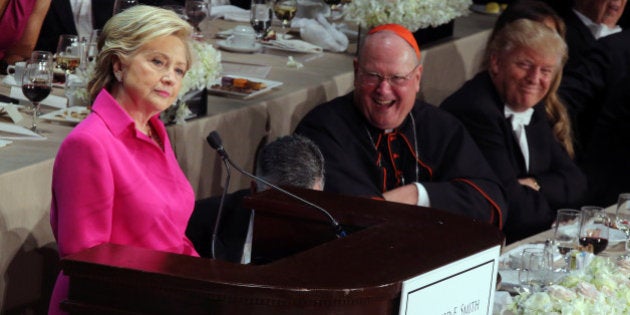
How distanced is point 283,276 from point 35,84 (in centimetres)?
198

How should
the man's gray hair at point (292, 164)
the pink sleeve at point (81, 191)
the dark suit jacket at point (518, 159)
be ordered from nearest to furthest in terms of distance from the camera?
the pink sleeve at point (81, 191) < the man's gray hair at point (292, 164) < the dark suit jacket at point (518, 159)

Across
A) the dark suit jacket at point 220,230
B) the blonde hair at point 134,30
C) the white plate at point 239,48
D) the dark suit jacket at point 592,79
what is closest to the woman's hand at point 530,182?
the dark suit jacket at point 592,79

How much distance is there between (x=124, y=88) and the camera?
2.78m

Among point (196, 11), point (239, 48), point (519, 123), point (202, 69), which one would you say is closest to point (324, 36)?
point (239, 48)

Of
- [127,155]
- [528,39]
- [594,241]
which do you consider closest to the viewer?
[127,155]

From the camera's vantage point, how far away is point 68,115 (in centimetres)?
396

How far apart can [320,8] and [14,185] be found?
289 cm

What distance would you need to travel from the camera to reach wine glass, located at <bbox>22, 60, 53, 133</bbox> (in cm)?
380

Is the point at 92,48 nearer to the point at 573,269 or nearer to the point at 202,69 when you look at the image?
the point at 202,69

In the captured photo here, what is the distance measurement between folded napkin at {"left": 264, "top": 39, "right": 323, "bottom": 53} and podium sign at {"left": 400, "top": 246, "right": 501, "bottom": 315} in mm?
3133

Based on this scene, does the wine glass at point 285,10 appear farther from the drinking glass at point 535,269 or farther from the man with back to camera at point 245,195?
the drinking glass at point 535,269

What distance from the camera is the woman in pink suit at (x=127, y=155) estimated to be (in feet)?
8.46

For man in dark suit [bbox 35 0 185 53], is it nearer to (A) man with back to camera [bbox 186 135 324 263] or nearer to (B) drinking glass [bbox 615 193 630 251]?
(A) man with back to camera [bbox 186 135 324 263]

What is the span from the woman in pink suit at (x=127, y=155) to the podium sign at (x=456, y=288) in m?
0.80
